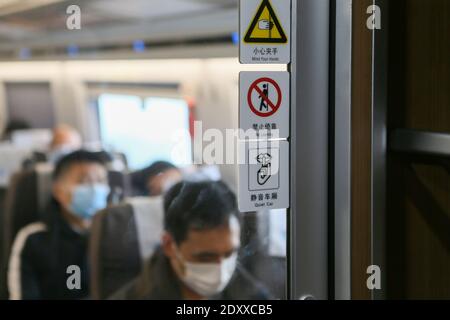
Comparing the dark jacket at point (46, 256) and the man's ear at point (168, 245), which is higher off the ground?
the man's ear at point (168, 245)

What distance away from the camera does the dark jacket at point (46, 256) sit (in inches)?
59.8

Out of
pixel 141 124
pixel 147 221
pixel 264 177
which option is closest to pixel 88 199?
pixel 147 221

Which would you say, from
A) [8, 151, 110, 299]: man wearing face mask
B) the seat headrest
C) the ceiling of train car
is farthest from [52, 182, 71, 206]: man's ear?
the ceiling of train car

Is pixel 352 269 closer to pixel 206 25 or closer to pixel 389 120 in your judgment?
pixel 389 120

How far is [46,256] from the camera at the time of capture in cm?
177

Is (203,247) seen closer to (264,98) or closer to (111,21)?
(264,98)

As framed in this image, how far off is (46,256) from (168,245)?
0.51 metres

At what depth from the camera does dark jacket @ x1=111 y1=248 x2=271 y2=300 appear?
1303 millimetres

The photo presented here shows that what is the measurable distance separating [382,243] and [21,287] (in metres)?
0.96

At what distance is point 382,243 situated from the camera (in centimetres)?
120

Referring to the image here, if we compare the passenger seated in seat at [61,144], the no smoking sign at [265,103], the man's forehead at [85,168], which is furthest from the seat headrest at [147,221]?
the no smoking sign at [265,103]

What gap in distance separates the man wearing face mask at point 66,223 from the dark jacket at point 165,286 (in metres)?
0.18

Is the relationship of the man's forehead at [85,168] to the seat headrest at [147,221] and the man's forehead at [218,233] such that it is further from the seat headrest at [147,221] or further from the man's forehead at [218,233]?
the man's forehead at [218,233]

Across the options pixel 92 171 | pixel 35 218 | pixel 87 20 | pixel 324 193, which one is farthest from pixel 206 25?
pixel 35 218
